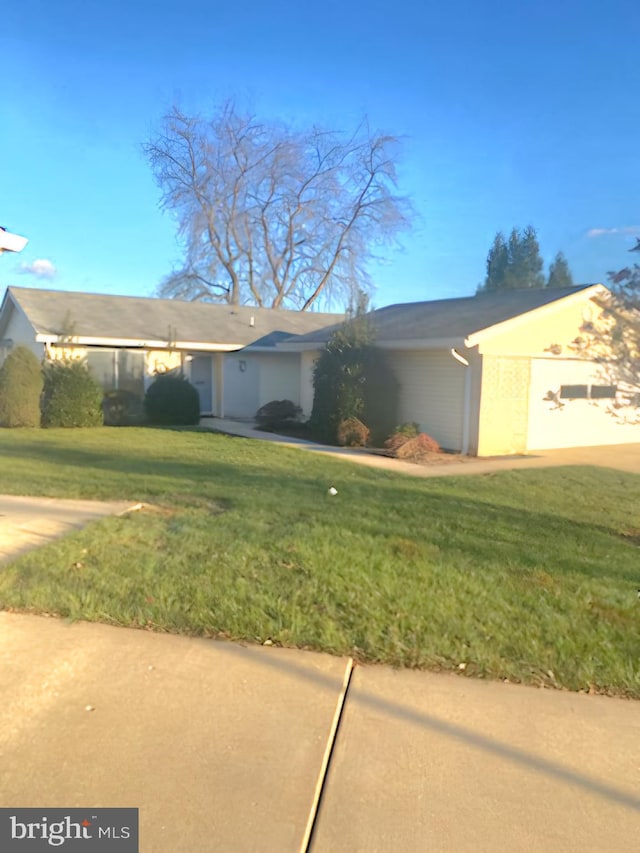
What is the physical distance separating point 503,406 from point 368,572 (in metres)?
10.1

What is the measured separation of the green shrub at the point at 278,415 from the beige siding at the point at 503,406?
6096mm

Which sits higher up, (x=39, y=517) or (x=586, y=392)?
(x=586, y=392)

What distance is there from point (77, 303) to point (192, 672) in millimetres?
20113

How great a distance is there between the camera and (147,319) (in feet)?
72.8

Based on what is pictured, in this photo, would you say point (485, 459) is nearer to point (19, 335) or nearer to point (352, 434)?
point (352, 434)

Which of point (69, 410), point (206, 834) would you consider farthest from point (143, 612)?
point (69, 410)

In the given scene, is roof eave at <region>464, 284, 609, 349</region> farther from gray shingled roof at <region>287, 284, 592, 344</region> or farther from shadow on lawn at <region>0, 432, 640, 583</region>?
shadow on lawn at <region>0, 432, 640, 583</region>

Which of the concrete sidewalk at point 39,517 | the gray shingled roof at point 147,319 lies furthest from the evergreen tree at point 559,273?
the concrete sidewalk at point 39,517

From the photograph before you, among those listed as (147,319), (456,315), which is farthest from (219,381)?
(456,315)

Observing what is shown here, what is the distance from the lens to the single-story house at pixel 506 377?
14523 millimetres

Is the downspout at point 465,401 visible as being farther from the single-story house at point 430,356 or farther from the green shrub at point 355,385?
the green shrub at point 355,385

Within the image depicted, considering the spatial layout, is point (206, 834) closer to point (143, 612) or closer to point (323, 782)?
point (323, 782)

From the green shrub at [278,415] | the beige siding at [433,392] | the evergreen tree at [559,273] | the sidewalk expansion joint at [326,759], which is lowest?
the sidewalk expansion joint at [326,759]

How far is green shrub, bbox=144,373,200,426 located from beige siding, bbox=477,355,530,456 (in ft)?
28.5
